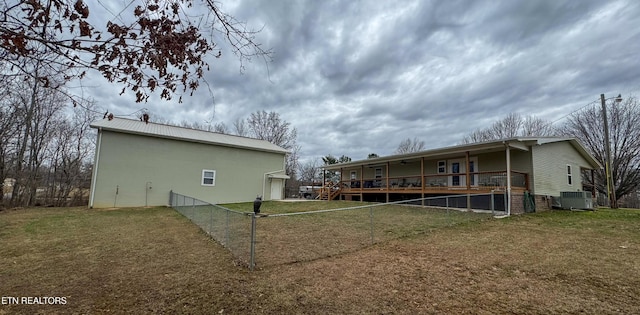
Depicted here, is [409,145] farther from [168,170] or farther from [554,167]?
[168,170]

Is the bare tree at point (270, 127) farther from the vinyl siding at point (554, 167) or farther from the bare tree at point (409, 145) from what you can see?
the vinyl siding at point (554, 167)

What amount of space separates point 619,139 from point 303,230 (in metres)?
30.1

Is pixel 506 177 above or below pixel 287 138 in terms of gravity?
below

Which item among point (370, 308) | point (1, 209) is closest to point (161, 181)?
point (1, 209)

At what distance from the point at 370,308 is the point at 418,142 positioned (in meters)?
41.1

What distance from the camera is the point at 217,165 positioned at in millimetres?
19094

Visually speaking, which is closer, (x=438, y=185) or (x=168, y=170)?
(x=438, y=185)

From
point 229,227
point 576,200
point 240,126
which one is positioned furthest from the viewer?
point 240,126

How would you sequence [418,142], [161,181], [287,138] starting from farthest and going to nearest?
[418,142] → [287,138] → [161,181]

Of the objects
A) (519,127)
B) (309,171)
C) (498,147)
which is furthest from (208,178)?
(519,127)

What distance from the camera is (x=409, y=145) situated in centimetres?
4234

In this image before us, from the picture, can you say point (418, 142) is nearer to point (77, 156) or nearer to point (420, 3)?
point (420, 3)

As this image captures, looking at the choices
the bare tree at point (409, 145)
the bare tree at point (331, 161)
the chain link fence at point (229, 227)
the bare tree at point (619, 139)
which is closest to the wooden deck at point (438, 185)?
the chain link fence at point (229, 227)

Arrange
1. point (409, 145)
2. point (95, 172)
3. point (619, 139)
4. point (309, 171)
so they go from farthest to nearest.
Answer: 1. point (309, 171)
2. point (409, 145)
3. point (619, 139)
4. point (95, 172)
